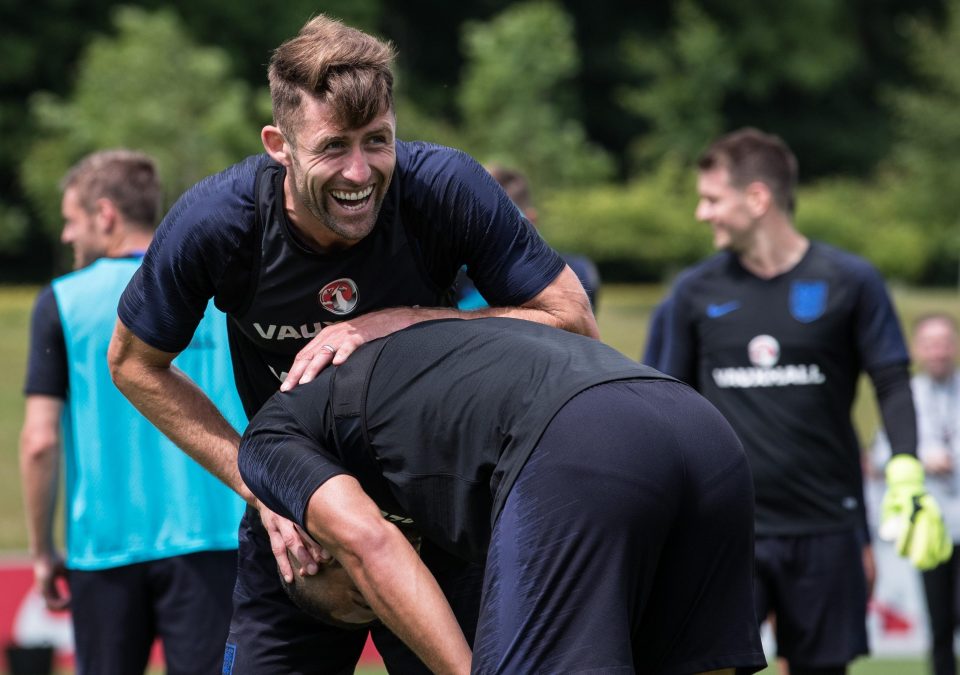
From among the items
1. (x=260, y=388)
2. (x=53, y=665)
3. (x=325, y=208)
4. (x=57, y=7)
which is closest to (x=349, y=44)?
(x=325, y=208)

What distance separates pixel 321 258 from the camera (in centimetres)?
342

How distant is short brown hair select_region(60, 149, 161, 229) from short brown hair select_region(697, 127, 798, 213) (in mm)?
2301

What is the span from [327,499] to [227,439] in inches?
39.0

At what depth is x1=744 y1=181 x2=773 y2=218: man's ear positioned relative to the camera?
5.77 metres

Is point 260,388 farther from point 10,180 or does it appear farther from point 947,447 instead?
point 10,180

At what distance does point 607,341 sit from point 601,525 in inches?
748

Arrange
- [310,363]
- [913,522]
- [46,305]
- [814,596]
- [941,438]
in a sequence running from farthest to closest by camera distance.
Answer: [941,438]
[814,596]
[46,305]
[913,522]
[310,363]

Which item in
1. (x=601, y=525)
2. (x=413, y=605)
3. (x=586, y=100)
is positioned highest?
(x=586, y=100)

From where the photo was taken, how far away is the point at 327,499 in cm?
279

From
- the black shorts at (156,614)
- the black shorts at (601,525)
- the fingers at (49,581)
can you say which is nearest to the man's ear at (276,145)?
the black shorts at (601,525)

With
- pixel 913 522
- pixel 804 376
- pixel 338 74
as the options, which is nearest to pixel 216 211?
pixel 338 74

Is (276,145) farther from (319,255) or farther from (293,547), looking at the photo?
(293,547)

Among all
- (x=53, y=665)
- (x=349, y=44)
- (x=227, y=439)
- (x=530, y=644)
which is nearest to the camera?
(x=530, y=644)

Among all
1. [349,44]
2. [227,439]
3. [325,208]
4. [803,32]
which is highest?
[803,32]
